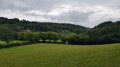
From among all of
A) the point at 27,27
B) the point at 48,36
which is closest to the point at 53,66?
the point at 48,36

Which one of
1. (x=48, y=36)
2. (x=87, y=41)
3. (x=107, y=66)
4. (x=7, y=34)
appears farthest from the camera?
(x=48, y=36)

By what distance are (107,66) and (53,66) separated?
7.63 meters

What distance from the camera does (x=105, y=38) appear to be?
6525 cm

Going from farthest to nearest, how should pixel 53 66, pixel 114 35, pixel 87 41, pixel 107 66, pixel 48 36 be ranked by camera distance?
1. pixel 48 36
2. pixel 87 41
3. pixel 114 35
4. pixel 53 66
5. pixel 107 66

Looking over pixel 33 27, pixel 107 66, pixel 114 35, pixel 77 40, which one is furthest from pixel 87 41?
pixel 33 27

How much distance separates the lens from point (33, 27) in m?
151

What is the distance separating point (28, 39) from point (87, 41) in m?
46.6

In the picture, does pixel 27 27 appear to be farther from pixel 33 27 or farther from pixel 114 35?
pixel 114 35

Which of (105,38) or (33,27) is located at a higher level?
(33,27)

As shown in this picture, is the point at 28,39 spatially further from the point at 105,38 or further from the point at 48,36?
the point at 105,38

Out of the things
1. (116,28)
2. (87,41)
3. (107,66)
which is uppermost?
(116,28)

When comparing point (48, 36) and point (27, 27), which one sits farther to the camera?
point (27, 27)

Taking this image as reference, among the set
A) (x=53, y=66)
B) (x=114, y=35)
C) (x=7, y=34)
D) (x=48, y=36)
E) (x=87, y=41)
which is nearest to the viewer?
(x=53, y=66)

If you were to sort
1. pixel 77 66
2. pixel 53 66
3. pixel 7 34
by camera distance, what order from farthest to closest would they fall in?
pixel 7 34
pixel 53 66
pixel 77 66
